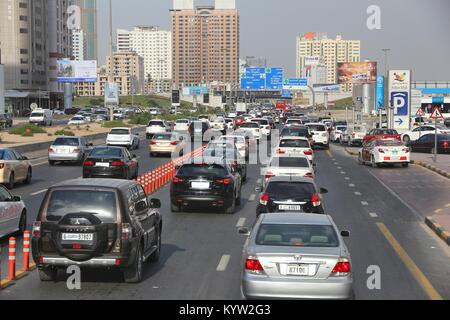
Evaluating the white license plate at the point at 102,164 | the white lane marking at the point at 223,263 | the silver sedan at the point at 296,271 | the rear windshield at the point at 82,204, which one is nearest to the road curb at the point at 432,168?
the white license plate at the point at 102,164

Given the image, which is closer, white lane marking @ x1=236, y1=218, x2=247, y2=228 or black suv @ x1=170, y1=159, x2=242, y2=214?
white lane marking @ x1=236, y1=218, x2=247, y2=228

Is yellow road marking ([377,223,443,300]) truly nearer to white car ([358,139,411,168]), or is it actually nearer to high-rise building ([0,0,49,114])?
white car ([358,139,411,168])

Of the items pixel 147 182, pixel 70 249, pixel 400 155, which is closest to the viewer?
pixel 70 249

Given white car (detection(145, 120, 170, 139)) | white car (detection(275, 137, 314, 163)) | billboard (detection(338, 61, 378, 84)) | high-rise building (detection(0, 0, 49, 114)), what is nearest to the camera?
white car (detection(275, 137, 314, 163))

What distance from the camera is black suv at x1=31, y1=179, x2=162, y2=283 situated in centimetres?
1077

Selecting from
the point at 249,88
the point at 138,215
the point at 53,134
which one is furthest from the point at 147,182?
the point at 249,88

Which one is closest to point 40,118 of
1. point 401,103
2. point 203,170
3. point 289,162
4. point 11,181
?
point 401,103

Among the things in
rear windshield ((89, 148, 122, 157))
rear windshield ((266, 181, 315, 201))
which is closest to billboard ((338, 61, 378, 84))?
rear windshield ((89, 148, 122, 157))

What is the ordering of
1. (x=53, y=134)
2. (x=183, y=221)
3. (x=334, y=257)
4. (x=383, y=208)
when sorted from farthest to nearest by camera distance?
(x=53, y=134)
(x=383, y=208)
(x=183, y=221)
(x=334, y=257)

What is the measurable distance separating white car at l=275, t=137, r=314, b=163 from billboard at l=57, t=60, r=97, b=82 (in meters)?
96.4

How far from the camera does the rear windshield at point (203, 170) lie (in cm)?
2006

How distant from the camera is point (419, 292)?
1112 centimetres
